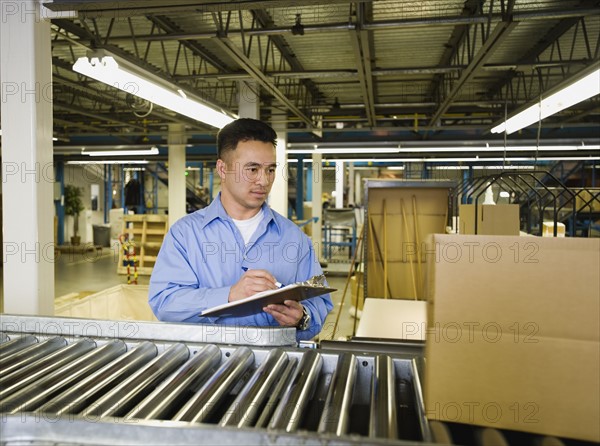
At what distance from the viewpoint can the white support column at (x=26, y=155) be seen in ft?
7.16

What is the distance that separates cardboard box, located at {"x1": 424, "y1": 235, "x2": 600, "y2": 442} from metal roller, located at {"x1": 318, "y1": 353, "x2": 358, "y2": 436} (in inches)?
7.0

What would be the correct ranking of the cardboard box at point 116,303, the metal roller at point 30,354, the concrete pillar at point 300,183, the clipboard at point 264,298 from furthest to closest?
the concrete pillar at point 300,183 < the cardboard box at point 116,303 < the clipboard at point 264,298 < the metal roller at point 30,354

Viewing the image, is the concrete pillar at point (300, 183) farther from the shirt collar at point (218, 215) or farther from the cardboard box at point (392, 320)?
the shirt collar at point (218, 215)

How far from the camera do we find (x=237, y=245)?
2.16 m

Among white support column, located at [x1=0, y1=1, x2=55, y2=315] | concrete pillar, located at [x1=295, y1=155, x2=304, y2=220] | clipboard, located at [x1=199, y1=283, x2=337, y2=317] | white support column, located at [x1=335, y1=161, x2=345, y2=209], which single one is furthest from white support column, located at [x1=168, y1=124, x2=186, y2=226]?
clipboard, located at [x1=199, y1=283, x2=337, y2=317]

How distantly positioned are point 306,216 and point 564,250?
1372 cm

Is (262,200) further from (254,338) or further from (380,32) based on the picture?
(380,32)

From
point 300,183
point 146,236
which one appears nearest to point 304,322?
point 146,236

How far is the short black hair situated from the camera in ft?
7.25

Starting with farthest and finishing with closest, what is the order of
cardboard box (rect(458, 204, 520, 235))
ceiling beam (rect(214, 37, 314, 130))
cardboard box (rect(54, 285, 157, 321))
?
cardboard box (rect(54, 285, 157, 321)) → ceiling beam (rect(214, 37, 314, 130)) → cardboard box (rect(458, 204, 520, 235))

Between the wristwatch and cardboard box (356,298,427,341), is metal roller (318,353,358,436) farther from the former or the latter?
cardboard box (356,298,427,341)

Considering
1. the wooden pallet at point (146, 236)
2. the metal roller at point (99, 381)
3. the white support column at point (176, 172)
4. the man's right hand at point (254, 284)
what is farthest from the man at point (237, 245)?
the wooden pallet at point (146, 236)

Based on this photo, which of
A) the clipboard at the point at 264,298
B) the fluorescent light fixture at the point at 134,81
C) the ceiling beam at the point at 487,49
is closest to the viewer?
the clipboard at the point at 264,298

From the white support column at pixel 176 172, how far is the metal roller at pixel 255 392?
8860 mm
